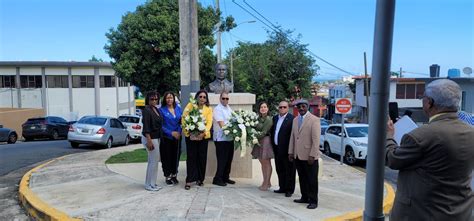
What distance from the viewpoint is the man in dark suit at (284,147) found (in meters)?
6.97

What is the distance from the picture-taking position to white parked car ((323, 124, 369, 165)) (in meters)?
15.5

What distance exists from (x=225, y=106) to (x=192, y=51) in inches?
162

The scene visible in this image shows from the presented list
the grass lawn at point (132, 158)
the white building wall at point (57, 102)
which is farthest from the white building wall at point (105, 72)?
the grass lawn at point (132, 158)

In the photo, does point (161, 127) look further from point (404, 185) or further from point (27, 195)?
point (404, 185)

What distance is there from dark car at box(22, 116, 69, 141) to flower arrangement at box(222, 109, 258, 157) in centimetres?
2139

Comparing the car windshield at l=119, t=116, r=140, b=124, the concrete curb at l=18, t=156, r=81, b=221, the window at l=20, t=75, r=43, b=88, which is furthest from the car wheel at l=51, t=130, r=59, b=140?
the concrete curb at l=18, t=156, r=81, b=221

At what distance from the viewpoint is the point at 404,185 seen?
9.88 ft

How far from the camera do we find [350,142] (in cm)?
1603

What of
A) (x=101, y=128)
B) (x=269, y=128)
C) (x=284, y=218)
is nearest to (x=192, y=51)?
(x=269, y=128)

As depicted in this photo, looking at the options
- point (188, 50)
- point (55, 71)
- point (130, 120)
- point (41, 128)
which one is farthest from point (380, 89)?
point (55, 71)

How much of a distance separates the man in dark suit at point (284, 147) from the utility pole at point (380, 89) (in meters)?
3.71

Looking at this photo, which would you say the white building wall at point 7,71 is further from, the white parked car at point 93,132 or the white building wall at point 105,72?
the white parked car at point 93,132

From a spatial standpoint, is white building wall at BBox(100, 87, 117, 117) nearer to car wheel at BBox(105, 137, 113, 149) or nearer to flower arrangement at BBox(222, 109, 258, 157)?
car wheel at BBox(105, 137, 113, 149)

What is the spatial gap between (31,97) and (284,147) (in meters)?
40.4
